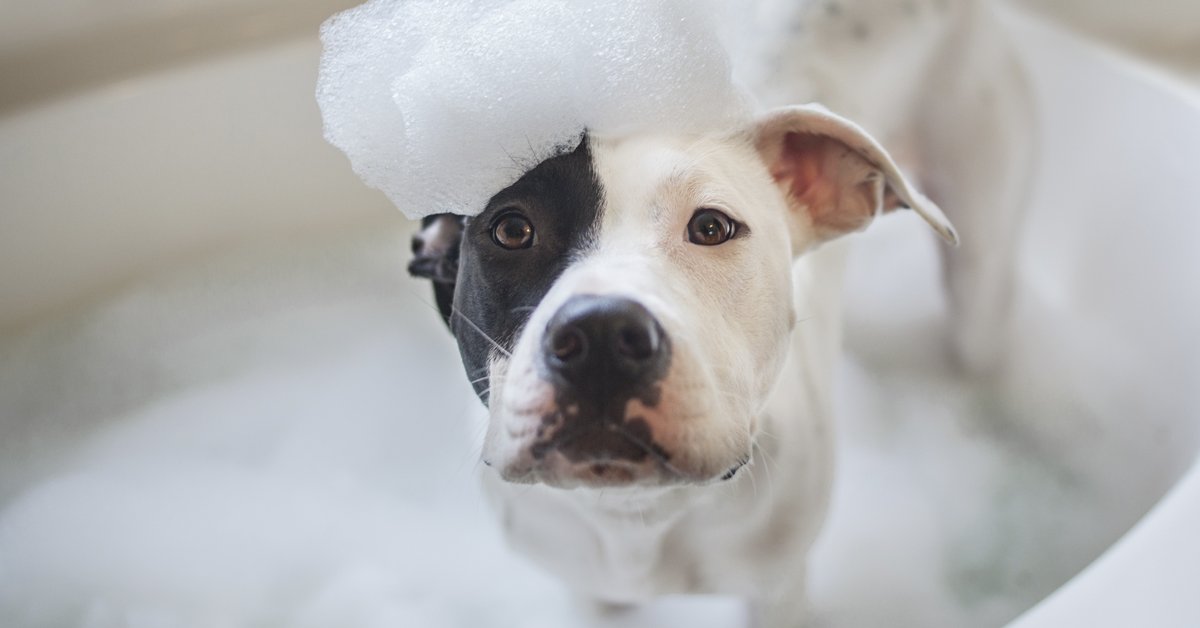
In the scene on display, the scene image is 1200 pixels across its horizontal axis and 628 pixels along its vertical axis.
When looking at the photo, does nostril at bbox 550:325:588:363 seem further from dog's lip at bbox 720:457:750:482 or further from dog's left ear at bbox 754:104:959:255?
dog's left ear at bbox 754:104:959:255

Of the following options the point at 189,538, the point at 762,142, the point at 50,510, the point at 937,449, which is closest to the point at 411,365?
the point at 189,538

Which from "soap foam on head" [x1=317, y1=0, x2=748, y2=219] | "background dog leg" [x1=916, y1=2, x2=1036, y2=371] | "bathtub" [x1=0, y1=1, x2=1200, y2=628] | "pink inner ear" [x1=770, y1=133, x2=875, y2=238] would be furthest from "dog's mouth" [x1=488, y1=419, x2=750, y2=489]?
"background dog leg" [x1=916, y1=2, x2=1036, y2=371]

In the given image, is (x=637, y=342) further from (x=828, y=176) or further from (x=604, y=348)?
(x=828, y=176)

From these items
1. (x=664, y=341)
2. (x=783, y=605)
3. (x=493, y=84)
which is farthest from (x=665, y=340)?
(x=783, y=605)

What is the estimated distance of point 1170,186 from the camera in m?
1.49

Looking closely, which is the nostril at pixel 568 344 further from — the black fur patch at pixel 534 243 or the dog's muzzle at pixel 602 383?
the black fur patch at pixel 534 243

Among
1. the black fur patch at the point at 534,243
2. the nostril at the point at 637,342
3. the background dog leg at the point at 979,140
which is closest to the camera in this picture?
the nostril at the point at 637,342

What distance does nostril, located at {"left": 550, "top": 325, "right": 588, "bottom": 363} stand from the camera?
68cm

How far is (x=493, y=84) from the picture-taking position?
808 millimetres

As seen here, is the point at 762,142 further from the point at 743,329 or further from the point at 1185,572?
the point at 1185,572

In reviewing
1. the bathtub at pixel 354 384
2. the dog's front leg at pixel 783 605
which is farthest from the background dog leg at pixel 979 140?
the dog's front leg at pixel 783 605

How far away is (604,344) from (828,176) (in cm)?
40

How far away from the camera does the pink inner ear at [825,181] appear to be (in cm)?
94

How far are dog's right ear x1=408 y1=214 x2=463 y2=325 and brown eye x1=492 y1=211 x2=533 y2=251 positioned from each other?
5.2 inches
